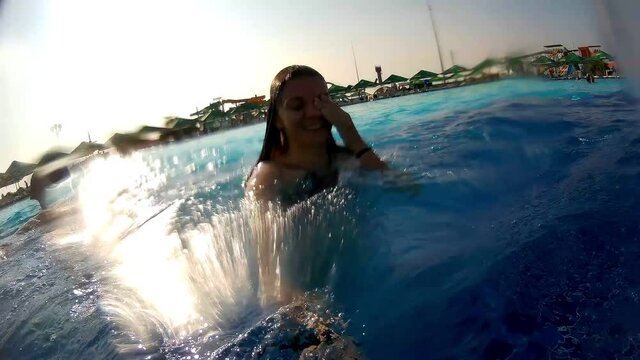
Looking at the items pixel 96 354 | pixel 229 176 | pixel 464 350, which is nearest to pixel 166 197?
pixel 229 176

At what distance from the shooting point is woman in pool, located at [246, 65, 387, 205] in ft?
8.46

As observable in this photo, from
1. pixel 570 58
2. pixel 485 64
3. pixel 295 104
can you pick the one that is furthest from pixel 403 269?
pixel 570 58

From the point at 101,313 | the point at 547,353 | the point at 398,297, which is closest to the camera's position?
the point at 547,353

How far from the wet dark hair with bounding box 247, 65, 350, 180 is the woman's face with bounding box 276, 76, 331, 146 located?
0.03 m

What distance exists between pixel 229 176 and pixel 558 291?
397 centimetres

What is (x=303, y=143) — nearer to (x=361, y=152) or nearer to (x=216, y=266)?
(x=361, y=152)

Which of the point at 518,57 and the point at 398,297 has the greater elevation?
the point at 518,57

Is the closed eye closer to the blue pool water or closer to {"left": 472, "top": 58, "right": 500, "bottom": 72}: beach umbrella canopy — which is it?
the blue pool water

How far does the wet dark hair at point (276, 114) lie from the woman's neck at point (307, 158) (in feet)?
0.21

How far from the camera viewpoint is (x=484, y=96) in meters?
6.20

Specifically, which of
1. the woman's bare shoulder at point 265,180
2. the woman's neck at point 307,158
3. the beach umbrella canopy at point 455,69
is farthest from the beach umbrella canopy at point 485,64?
the woman's bare shoulder at point 265,180

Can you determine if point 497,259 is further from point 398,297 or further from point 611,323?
point 611,323

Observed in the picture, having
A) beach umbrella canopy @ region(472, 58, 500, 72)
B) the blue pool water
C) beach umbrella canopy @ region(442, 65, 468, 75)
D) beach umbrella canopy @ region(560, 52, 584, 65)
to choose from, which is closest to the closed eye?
the blue pool water

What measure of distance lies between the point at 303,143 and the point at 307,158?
0.34 feet
